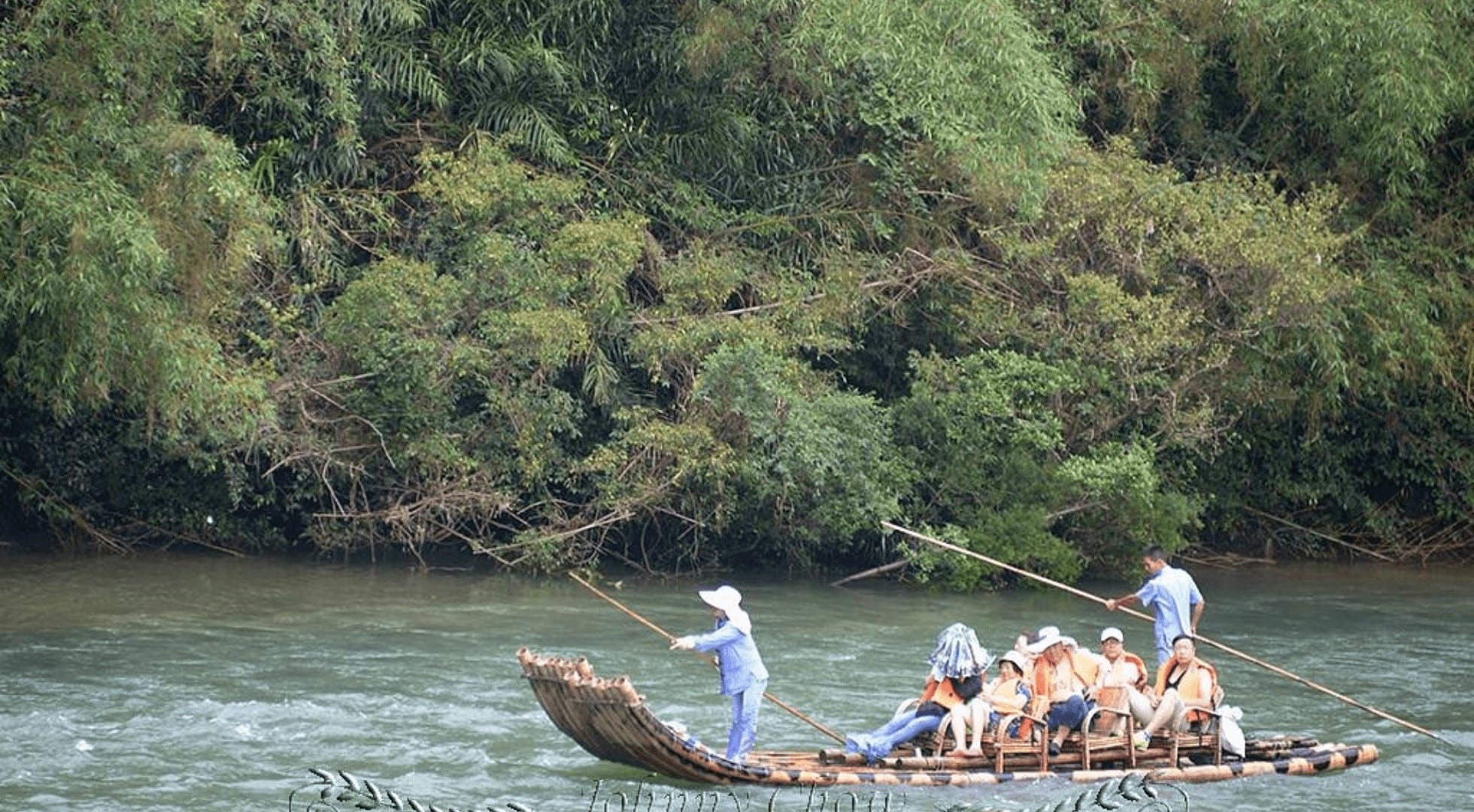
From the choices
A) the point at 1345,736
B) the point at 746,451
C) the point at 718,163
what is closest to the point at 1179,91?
the point at 718,163

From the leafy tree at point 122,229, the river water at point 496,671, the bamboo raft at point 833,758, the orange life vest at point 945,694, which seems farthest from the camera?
the leafy tree at point 122,229

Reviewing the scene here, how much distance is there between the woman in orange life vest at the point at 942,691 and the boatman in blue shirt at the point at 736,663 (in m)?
0.79

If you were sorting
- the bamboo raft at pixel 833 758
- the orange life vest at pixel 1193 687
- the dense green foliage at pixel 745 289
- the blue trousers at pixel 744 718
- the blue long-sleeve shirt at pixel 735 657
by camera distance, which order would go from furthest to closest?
the dense green foliage at pixel 745 289
the orange life vest at pixel 1193 687
the blue trousers at pixel 744 718
the blue long-sleeve shirt at pixel 735 657
the bamboo raft at pixel 833 758

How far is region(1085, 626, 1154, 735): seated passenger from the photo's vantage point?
13.8 meters

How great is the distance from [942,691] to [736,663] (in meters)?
1.51

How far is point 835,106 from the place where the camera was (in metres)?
23.4

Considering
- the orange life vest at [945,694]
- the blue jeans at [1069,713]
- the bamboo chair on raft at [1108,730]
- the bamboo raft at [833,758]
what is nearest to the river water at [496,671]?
the bamboo raft at [833,758]

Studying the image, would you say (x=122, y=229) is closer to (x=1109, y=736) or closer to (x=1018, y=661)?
(x=1018, y=661)

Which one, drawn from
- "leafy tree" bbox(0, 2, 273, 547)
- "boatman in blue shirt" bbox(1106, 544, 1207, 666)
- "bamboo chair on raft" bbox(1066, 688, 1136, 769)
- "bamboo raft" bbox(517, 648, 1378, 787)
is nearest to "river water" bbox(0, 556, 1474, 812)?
"bamboo raft" bbox(517, 648, 1378, 787)

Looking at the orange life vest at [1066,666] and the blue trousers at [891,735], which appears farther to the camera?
the orange life vest at [1066,666]

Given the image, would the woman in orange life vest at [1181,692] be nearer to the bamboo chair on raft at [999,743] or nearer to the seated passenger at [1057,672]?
the seated passenger at [1057,672]

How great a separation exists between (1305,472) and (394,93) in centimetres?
1191

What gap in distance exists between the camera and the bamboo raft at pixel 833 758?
12266 mm

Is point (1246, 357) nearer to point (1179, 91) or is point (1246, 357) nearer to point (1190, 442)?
point (1190, 442)
